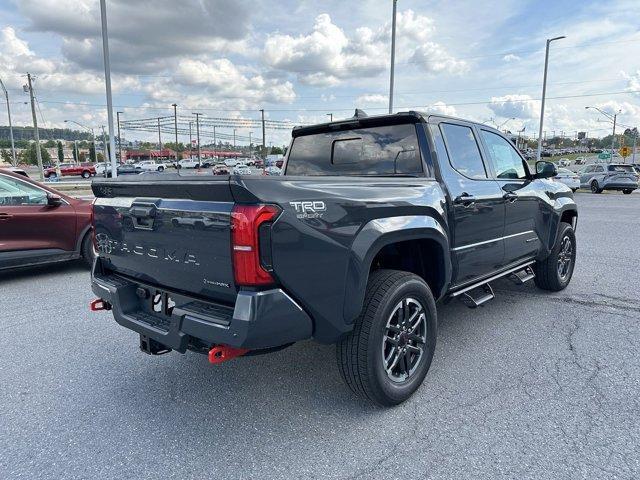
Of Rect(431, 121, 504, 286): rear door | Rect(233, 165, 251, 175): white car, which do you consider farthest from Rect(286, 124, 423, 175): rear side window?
Rect(233, 165, 251, 175): white car

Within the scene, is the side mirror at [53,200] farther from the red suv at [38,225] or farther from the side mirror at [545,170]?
the side mirror at [545,170]

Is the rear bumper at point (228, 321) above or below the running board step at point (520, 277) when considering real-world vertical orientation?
above

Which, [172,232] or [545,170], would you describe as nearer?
[172,232]

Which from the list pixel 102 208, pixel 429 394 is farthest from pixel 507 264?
pixel 102 208

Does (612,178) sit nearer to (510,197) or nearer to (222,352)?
(510,197)

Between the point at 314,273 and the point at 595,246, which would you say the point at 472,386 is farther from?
the point at 595,246

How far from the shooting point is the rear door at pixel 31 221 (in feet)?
20.1

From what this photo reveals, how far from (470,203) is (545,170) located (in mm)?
1725

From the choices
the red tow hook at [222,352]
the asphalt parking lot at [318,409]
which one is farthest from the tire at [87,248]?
the red tow hook at [222,352]

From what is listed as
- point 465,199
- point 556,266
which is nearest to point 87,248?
point 465,199

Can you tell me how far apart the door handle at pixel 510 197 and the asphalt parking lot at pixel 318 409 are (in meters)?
1.21

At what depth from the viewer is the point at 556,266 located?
5461mm

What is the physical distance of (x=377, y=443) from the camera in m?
2.67

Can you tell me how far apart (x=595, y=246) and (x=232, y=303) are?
8.43m
